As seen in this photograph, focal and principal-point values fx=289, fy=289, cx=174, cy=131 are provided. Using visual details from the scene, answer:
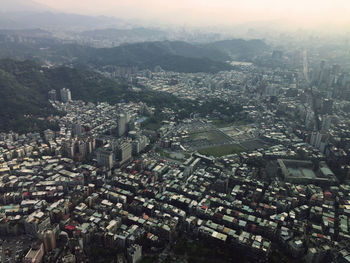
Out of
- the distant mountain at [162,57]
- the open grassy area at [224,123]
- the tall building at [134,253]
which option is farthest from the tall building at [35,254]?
the distant mountain at [162,57]

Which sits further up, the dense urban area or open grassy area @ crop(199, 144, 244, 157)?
the dense urban area

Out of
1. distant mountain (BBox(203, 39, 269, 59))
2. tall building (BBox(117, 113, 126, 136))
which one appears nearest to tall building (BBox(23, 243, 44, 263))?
tall building (BBox(117, 113, 126, 136))

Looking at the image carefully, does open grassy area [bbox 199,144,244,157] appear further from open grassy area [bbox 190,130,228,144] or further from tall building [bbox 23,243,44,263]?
tall building [bbox 23,243,44,263]

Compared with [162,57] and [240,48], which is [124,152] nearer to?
[162,57]

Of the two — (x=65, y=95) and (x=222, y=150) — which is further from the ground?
(x=65, y=95)

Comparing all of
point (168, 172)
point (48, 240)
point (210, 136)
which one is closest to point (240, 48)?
point (210, 136)
